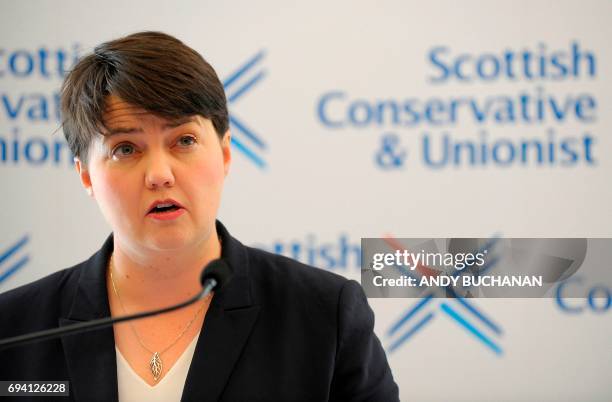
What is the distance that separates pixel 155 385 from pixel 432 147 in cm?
146

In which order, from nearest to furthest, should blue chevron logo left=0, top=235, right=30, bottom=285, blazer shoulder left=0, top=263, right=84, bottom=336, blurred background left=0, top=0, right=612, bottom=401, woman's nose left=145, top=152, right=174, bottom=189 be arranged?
woman's nose left=145, top=152, right=174, bottom=189, blazer shoulder left=0, top=263, right=84, bottom=336, blurred background left=0, top=0, right=612, bottom=401, blue chevron logo left=0, top=235, right=30, bottom=285

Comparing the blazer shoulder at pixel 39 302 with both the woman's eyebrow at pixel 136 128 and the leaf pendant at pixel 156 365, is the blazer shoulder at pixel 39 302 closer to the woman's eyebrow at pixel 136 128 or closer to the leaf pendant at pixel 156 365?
the leaf pendant at pixel 156 365

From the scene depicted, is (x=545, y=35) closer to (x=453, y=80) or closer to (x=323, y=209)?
(x=453, y=80)

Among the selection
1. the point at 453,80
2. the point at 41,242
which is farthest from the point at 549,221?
the point at 41,242

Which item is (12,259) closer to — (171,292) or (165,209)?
(171,292)

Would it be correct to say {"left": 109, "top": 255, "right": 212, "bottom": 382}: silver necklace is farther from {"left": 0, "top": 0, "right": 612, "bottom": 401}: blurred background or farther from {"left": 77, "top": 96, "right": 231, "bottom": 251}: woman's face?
{"left": 0, "top": 0, "right": 612, "bottom": 401}: blurred background

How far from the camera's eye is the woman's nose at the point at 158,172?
3.91ft

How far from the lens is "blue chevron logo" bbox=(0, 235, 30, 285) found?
2.53 metres

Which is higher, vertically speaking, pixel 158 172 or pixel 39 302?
pixel 158 172

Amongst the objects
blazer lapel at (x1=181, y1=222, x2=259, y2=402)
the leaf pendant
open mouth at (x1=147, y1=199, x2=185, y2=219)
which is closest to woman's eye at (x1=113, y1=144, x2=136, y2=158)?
open mouth at (x1=147, y1=199, x2=185, y2=219)

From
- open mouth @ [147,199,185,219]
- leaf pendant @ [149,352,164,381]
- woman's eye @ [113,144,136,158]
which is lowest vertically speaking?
leaf pendant @ [149,352,164,381]

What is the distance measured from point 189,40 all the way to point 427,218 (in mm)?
→ 1012

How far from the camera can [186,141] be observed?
1.25m

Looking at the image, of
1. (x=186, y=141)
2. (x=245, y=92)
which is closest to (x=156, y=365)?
(x=186, y=141)
